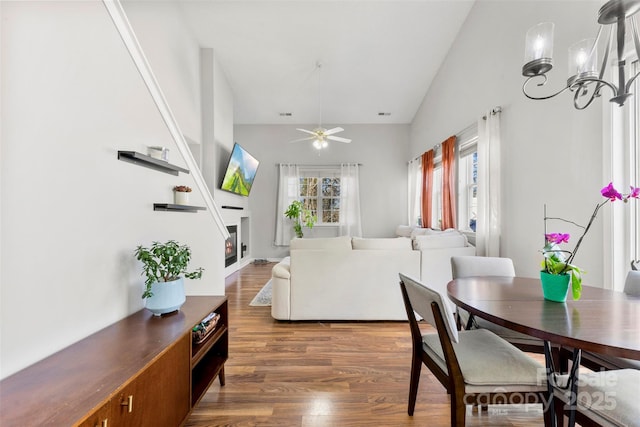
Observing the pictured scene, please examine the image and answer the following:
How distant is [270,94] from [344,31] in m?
1.89

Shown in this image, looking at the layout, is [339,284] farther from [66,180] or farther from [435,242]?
[66,180]

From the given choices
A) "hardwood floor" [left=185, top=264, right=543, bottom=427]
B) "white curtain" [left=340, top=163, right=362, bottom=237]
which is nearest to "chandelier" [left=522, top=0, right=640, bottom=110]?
"hardwood floor" [left=185, top=264, right=543, bottom=427]

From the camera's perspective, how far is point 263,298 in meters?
3.41

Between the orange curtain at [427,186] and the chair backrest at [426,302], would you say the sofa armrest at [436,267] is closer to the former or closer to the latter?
the chair backrest at [426,302]

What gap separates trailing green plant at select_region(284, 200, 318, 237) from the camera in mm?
5781

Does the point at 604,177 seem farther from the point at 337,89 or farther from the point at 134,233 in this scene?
the point at 337,89

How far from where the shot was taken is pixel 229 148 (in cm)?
474

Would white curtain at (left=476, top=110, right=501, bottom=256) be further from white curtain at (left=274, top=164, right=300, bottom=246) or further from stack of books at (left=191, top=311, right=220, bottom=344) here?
white curtain at (left=274, top=164, right=300, bottom=246)

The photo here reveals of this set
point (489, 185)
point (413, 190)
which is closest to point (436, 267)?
point (489, 185)

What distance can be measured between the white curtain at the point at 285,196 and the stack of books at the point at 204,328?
4411mm

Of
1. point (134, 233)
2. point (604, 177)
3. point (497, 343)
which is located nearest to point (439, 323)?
point (497, 343)

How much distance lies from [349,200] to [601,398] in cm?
528

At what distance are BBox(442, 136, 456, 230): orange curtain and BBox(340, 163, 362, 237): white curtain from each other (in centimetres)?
218

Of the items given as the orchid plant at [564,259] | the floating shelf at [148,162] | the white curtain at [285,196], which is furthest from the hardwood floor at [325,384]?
the white curtain at [285,196]
